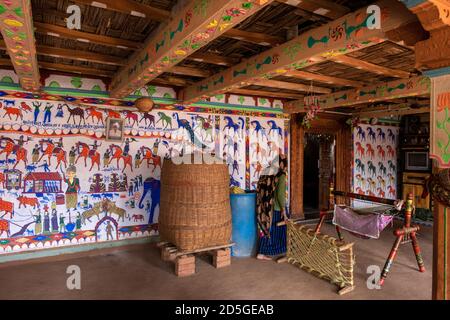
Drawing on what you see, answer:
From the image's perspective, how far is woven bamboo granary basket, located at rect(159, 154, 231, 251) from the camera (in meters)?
3.46

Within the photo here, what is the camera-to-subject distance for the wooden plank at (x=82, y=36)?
2.57 meters

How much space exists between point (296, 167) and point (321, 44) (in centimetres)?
391

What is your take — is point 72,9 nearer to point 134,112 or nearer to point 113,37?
point 113,37

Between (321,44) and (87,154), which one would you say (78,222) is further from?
(321,44)

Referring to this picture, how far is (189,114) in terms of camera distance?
4914 millimetres

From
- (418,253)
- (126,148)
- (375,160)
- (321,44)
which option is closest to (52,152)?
(126,148)

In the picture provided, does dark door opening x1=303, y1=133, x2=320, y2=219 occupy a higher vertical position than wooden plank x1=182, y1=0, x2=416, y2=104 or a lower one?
lower

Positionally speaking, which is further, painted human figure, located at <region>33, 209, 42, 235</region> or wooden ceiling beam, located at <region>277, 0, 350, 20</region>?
painted human figure, located at <region>33, 209, 42, 235</region>

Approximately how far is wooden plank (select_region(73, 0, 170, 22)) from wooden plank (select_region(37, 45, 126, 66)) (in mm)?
1164

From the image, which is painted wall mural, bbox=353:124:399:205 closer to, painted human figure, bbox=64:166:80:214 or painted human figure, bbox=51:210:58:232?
painted human figure, bbox=64:166:80:214

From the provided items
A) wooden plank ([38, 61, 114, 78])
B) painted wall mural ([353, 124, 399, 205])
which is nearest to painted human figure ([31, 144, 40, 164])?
wooden plank ([38, 61, 114, 78])

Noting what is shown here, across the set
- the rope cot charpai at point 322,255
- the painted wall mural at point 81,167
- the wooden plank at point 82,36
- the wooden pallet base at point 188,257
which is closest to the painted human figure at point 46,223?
the painted wall mural at point 81,167
